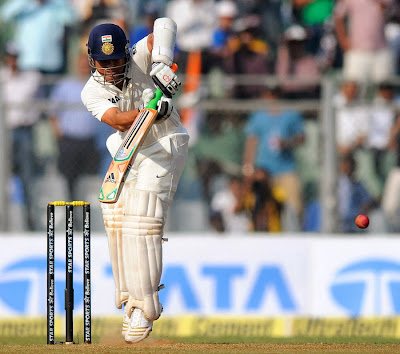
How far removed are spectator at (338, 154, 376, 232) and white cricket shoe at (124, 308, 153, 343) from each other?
4.12 m

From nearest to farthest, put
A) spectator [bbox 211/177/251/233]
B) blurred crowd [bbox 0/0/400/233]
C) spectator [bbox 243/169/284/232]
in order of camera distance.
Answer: blurred crowd [bbox 0/0/400/233] → spectator [bbox 243/169/284/232] → spectator [bbox 211/177/251/233]

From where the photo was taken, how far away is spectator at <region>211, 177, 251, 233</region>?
425 inches

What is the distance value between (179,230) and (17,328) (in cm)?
210

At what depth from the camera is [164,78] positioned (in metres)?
6.60

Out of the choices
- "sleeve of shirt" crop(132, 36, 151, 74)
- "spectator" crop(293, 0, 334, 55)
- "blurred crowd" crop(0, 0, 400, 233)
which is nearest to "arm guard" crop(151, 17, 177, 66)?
"sleeve of shirt" crop(132, 36, 151, 74)

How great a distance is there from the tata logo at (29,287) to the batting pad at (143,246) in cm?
293

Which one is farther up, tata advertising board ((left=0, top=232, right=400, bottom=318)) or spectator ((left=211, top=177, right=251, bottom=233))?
spectator ((left=211, top=177, right=251, bottom=233))

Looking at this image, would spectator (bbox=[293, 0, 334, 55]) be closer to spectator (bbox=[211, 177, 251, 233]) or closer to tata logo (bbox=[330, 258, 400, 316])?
spectator (bbox=[211, 177, 251, 233])

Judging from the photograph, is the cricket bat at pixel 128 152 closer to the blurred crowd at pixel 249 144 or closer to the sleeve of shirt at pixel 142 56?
the sleeve of shirt at pixel 142 56


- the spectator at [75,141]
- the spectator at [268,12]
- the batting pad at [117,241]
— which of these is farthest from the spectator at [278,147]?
the batting pad at [117,241]

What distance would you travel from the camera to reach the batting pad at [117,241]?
23.4 feet

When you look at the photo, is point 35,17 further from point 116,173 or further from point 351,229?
point 116,173

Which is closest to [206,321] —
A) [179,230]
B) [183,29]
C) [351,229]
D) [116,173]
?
[179,230]

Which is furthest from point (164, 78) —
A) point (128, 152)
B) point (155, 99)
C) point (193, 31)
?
point (193, 31)
